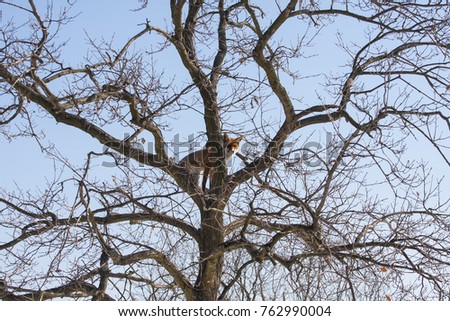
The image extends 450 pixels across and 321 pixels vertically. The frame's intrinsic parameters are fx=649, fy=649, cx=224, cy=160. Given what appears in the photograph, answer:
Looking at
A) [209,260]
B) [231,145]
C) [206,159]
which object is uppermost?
[231,145]

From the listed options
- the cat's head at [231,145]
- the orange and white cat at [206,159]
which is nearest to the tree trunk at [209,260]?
the orange and white cat at [206,159]

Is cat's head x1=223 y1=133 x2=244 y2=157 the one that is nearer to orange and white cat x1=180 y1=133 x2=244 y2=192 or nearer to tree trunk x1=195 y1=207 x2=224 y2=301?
orange and white cat x1=180 y1=133 x2=244 y2=192

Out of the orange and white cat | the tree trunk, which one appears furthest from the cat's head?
the tree trunk

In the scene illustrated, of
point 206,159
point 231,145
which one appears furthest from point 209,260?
point 231,145

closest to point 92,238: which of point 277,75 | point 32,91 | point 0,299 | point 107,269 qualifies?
point 107,269

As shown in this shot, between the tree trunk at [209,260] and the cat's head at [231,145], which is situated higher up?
the cat's head at [231,145]

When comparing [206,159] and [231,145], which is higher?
[231,145]

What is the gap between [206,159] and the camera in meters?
8.89

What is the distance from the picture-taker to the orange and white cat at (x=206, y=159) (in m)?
8.64

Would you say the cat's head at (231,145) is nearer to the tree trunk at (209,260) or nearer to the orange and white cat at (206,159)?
the orange and white cat at (206,159)

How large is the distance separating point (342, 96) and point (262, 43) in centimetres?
132

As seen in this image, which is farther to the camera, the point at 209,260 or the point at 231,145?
the point at 231,145

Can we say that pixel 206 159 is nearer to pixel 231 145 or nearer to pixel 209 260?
pixel 231 145
